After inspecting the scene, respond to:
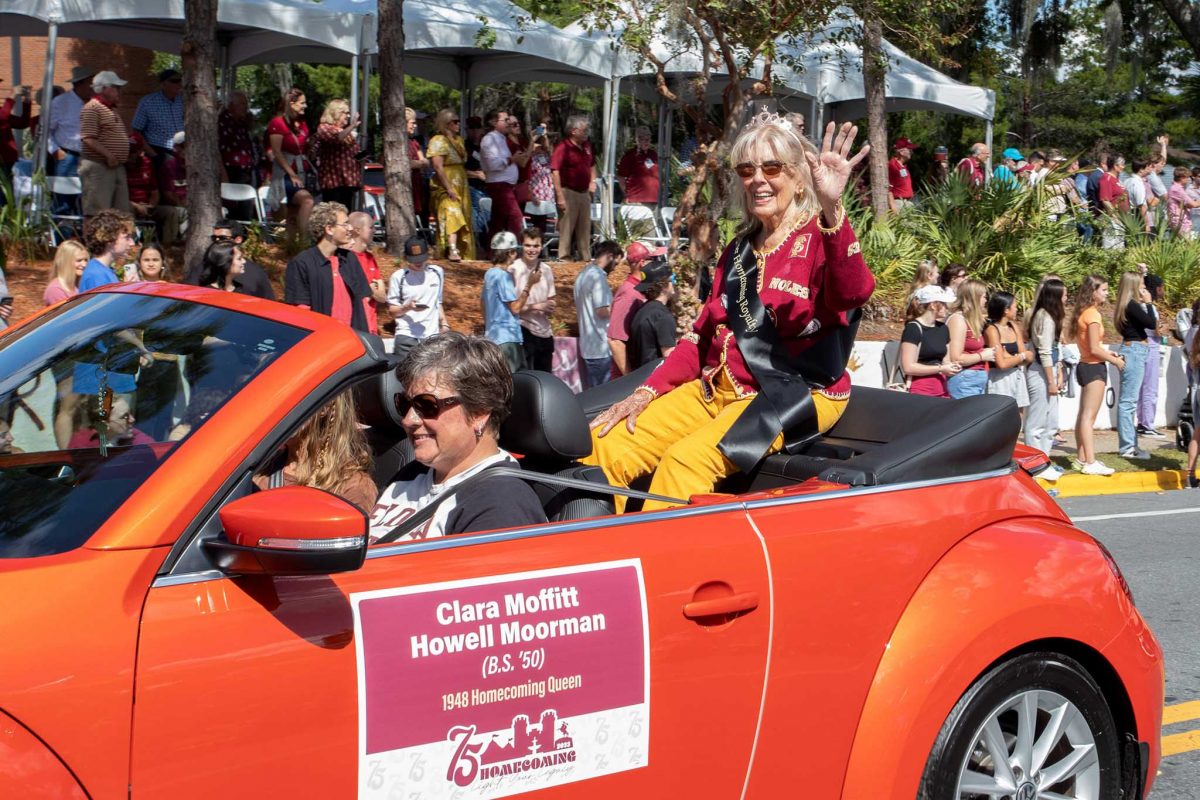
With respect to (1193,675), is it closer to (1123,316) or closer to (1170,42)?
(1123,316)

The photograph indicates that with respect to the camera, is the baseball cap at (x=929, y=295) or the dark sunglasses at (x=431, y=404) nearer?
the dark sunglasses at (x=431, y=404)

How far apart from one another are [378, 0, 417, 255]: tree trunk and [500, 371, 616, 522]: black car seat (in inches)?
477

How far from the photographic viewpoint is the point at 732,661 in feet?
9.63

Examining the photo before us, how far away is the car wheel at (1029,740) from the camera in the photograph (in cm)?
328

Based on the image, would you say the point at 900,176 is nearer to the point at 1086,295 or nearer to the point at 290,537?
the point at 1086,295

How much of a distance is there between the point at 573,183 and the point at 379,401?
12892 mm

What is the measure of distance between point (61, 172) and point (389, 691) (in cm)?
1276

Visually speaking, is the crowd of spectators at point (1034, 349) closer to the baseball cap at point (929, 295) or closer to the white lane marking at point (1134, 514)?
the baseball cap at point (929, 295)

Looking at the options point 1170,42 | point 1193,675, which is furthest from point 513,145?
point 1170,42

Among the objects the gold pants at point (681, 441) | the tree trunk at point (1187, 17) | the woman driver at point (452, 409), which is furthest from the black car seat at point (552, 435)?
the tree trunk at point (1187, 17)

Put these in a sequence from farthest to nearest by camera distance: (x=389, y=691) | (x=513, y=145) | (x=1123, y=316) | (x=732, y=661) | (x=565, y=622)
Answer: (x=513, y=145) < (x=1123, y=316) < (x=732, y=661) < (x=565, y=622) < (x=389, y=691)

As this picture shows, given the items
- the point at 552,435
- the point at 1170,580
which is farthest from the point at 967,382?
the point at 552,435

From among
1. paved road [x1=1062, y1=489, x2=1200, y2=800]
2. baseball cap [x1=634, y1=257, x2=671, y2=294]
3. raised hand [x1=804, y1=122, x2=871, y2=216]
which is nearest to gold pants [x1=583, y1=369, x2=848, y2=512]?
raised hand [x1=804, y1=122, x2=871, y2=216]

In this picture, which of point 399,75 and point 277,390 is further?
point 399,75
